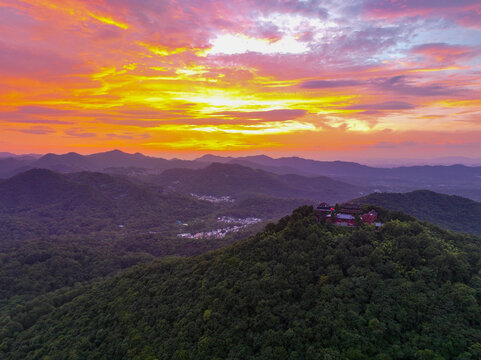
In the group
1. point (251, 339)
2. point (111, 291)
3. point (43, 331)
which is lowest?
point (43, 331)

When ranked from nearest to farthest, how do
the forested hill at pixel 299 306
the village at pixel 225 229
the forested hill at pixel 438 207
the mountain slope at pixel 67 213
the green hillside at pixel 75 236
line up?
the forested hill at pixel 299 306, the green hillside at pixel 75 236, the forested hill at pixel 438 207, the village at pixel 225 229, the mountain slope at pixel 67 213

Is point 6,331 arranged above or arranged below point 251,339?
below

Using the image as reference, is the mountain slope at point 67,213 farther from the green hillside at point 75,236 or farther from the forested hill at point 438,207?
the forested hill at point 438,207

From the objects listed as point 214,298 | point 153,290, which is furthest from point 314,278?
point 153,290

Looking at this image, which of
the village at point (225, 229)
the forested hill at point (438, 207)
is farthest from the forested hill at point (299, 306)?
the village at point (225, 229)

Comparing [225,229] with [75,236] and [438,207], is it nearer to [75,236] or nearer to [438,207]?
[75,236]

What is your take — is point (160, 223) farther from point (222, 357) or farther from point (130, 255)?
point (222, 357)

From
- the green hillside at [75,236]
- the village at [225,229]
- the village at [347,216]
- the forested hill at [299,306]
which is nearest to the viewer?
the forested hill at [299,306]
